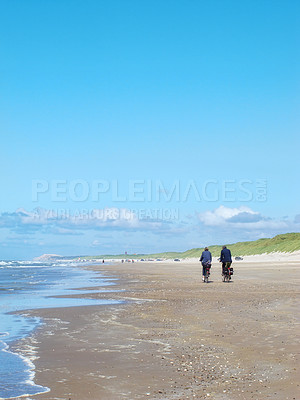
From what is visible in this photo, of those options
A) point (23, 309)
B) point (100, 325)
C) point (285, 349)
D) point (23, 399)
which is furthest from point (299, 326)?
point (23, 309)

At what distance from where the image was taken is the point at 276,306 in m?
16.8

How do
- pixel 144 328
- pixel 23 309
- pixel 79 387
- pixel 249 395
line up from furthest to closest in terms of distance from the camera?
pixel 23 309 → pixel 144 328 → pixel 79 387 → pixel 249 395

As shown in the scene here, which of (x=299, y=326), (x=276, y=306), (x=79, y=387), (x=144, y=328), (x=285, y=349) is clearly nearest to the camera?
(x=79, y=387)

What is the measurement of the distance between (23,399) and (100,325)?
7.01 m

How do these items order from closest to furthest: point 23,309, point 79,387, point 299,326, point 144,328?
1. point 79,387
2. point 299,326
3. point 144,328
4. point 23,309

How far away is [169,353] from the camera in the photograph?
9633mm

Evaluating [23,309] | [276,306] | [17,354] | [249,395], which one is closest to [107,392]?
[249,395]

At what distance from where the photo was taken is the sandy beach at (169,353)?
23.2ft

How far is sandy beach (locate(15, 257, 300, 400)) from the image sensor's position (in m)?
7.08

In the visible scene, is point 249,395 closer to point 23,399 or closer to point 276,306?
point 23,399

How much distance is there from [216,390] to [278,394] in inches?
33.5

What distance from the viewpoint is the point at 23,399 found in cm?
681

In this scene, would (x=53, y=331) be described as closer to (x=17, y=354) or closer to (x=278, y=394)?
(x=17, y=354)

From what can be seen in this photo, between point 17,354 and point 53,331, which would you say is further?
point 53,331
